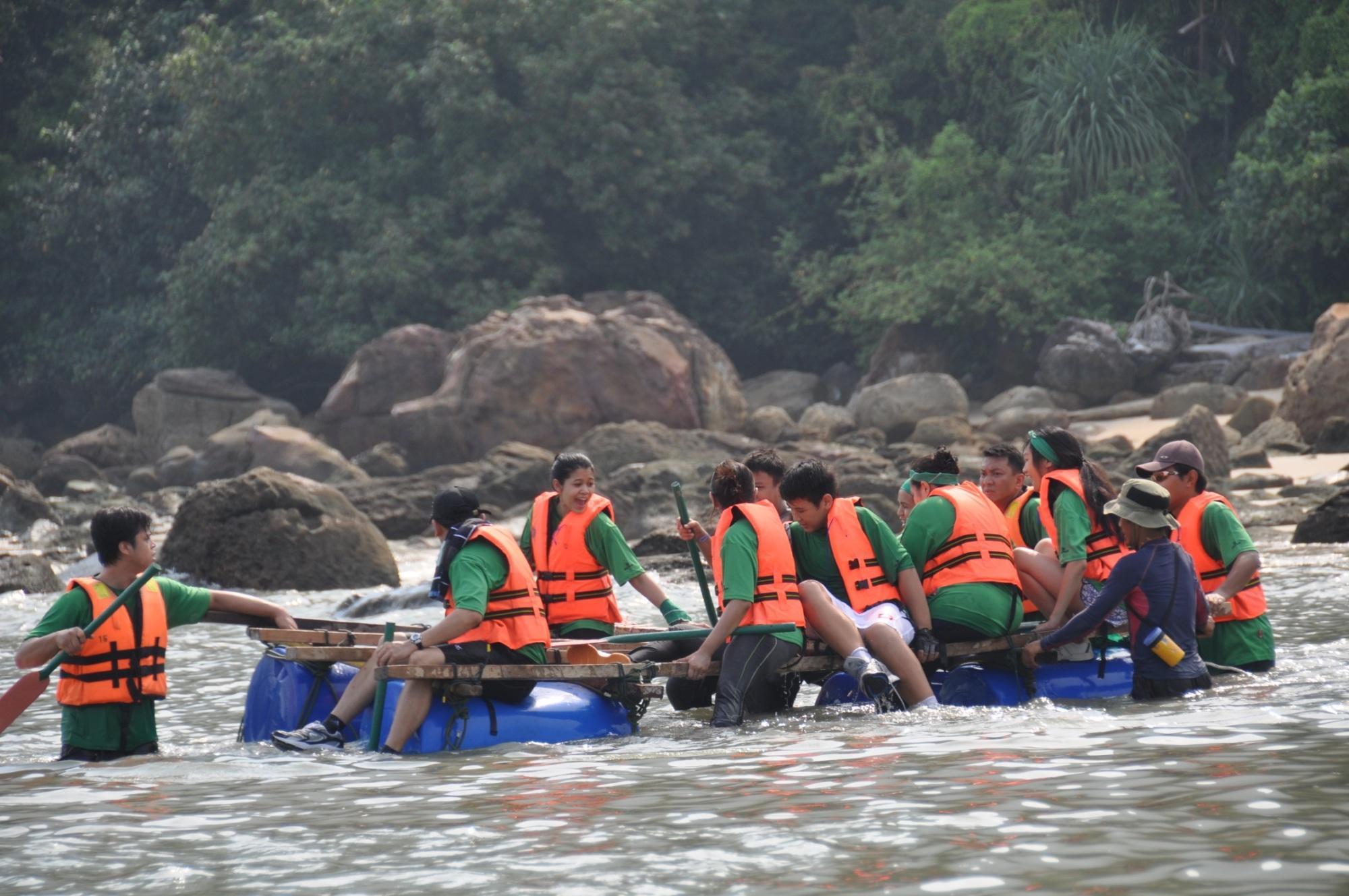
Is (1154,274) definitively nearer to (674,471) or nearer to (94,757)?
(674,471)

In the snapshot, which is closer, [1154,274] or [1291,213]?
[1291,213]

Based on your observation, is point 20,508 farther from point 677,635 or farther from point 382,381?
point 677,635

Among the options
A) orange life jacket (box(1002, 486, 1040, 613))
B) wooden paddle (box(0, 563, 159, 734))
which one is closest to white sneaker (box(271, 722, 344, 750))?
wooden paddle (box(0, 563, 159, 734))

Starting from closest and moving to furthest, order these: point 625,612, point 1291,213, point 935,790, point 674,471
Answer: point 935,790 < point 625,612 < point 674,471 < point 1291,213

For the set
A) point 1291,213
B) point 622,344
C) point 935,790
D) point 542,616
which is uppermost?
point 1291,213

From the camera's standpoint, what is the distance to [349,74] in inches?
1316

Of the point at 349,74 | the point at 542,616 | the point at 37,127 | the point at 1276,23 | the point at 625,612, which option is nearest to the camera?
the point at 542,616

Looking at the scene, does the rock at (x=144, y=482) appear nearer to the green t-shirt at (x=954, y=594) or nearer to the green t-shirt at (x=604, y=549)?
the green t-shirt at (x=604, y=549)

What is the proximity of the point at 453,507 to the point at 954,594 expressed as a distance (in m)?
2.60

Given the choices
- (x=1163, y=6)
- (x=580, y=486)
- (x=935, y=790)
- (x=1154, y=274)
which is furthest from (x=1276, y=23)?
(x=935, y=790)

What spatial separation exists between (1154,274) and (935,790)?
25.8 m

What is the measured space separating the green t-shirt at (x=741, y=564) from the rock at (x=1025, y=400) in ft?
64.7

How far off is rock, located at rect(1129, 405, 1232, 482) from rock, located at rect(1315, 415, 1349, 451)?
1663 millimetres

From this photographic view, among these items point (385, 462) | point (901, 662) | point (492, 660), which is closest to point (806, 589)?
point (901, 662)
